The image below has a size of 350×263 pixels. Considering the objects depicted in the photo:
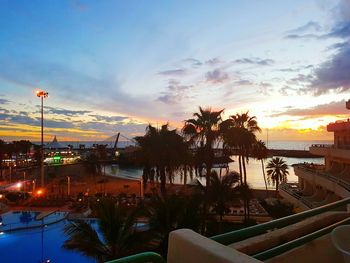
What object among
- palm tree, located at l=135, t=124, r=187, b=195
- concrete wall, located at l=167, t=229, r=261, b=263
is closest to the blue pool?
palm tree, located at l=135, t=124, r=187, b=195

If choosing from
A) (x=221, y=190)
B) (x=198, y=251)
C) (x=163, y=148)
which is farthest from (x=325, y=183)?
(x=198, y=251)

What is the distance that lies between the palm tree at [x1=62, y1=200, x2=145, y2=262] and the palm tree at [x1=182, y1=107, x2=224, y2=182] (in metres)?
12.7

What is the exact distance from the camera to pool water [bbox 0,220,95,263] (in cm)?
1923

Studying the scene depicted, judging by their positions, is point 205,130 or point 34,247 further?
point 205,130

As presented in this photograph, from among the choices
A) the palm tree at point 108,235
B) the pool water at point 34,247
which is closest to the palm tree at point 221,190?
the pool water at point 34,247

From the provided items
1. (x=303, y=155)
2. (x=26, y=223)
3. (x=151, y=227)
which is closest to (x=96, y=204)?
(x=151, y=227)

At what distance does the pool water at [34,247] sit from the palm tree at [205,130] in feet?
32.2

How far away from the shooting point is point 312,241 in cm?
376

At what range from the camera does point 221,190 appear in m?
22.1

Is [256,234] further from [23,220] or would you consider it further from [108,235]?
[23,220]

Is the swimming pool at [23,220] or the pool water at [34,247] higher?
the swimming pool at [23,220]

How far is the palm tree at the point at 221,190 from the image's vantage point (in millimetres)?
21875

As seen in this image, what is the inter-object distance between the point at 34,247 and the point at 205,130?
13.0 metres

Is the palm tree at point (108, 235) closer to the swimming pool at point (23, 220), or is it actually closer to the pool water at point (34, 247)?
the pool water at point (34, 247)
